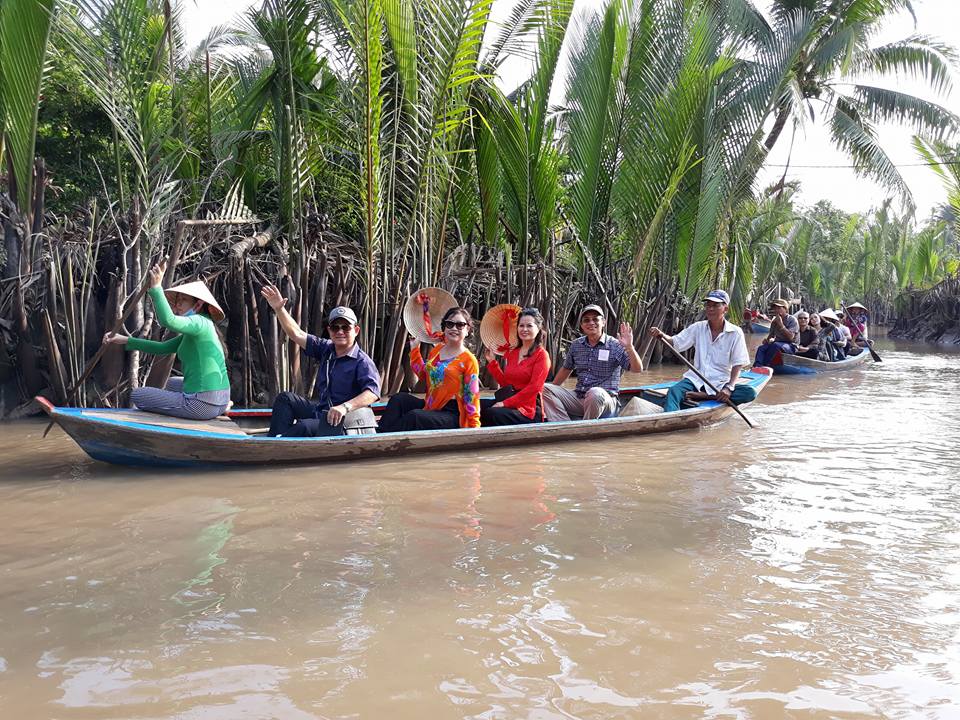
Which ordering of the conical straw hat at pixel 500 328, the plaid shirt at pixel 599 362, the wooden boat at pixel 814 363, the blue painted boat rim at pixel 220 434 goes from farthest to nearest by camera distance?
the wooden boat at pixel 814 363, the plaid shirt at pixel 599 362, the conical straw hat at pixel 500 328, the blue painted boat rim at pixel 220 434

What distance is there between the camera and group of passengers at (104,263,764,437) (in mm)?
5574

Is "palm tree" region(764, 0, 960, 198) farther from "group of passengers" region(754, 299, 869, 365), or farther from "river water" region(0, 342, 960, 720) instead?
"river water" region(0, 342, 960, 720)

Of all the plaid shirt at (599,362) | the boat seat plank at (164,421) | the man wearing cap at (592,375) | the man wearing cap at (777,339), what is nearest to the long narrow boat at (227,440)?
the boat seat plank at (164,421)

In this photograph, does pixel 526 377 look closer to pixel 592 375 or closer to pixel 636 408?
pixel 592 375

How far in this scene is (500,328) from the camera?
23.1 feet

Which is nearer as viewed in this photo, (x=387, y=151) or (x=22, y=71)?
(x=22, y=71)

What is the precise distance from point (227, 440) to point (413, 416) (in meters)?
1.35

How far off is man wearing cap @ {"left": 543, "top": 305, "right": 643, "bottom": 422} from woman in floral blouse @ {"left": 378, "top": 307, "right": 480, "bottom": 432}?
107 cm

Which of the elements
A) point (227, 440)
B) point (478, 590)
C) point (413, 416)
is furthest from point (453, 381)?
point (478, 590)

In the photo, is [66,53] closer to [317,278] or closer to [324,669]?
[317,278]

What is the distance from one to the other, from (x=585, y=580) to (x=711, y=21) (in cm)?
928

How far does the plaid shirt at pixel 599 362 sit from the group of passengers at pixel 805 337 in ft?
22.2

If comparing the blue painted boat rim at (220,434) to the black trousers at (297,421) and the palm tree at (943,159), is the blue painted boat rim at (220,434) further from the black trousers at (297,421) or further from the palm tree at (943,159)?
the palm tree at (943,159)

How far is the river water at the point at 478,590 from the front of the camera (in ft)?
8.84
